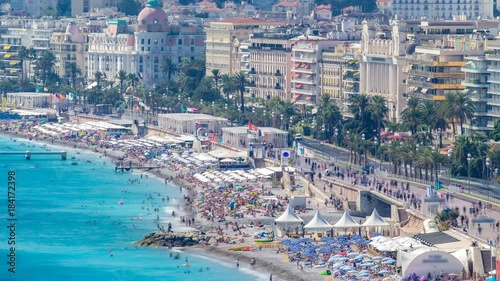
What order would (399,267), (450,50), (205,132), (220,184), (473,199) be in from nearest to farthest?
(399,267)
(473,199)
(220,184)
(450,50)
(205,132)

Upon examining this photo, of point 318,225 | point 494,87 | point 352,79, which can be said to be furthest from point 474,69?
point 318,225

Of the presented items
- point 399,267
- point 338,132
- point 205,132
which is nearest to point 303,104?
point 205,132

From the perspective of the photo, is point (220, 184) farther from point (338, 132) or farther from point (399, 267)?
point (399, 267)

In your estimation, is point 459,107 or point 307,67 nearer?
point 459,107

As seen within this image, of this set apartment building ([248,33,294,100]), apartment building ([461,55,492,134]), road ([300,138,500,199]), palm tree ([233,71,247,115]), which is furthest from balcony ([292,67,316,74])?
apartment building ([461,55,492,134])

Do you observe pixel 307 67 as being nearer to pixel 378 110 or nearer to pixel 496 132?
pixel 378 110
